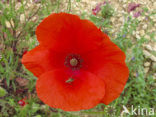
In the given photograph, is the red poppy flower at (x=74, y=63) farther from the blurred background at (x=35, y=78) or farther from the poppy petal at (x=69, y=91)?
the blurred background at (x=35, y=78)

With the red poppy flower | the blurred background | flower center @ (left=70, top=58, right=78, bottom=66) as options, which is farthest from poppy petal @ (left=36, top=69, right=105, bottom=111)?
the blurred background

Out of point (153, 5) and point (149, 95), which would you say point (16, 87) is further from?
point (153, 5)

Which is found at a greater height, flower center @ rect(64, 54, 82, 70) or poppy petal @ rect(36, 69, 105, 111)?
flower center @ rect(64, 54, 82, 70)

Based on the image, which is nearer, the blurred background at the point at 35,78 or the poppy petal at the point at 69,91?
the poppy petal at the point at 69,91

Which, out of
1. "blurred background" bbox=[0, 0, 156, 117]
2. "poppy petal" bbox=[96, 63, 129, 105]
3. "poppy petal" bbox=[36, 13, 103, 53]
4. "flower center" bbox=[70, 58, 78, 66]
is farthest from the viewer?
"blurred background" bbox=[0, 0, 156, 117]

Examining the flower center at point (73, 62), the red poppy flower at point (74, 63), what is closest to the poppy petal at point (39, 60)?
the red poppy flower at point (74, 63)

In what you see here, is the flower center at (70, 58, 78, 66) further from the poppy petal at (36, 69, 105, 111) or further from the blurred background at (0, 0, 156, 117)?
the blurred background at (0, 0, 156, 117)

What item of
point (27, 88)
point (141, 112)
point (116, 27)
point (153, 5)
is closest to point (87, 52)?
point (27, 88)
